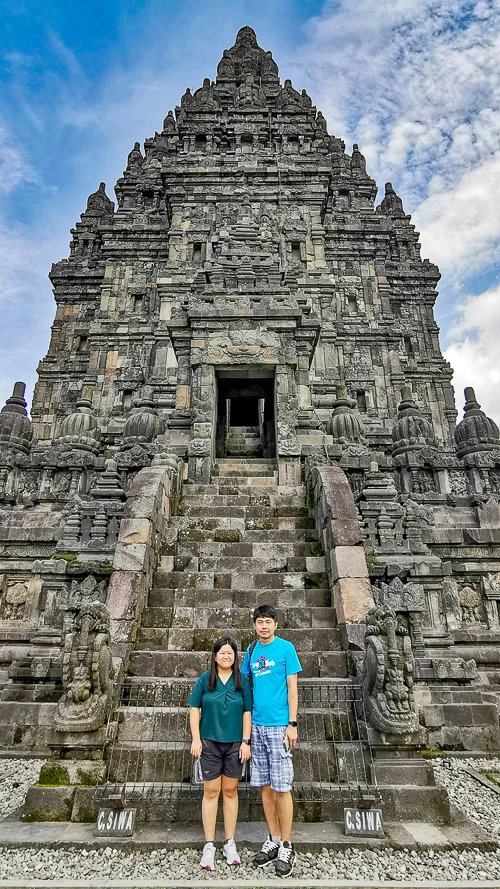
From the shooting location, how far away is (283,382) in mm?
12945

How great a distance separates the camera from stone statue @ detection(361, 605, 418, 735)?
209 inches

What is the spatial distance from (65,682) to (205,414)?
7843 millimetres

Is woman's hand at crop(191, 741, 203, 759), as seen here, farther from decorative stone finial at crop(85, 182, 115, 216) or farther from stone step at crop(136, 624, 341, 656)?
decorative stone finial at crop(85, 182, 115, 216)

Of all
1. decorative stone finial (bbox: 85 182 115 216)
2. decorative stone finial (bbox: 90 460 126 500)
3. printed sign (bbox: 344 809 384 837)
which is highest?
decorative stone finial (bbox: 85 182 115 216)

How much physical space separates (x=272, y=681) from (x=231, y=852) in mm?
1285

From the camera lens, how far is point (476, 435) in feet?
62.7

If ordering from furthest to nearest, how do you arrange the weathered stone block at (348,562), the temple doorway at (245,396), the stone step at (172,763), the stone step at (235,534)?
the temple doorway at (245,396) < the stone step at (235,534) < the weathered stone block at (348,562) < the stone step at (172,763)

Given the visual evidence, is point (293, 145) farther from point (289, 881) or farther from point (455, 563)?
point (289, 881)

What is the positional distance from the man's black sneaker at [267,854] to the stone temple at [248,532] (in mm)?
859

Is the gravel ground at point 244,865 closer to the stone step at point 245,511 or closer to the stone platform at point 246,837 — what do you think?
the stone platform at point 246,837

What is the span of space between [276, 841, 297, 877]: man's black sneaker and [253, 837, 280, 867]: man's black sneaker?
104 millimetres

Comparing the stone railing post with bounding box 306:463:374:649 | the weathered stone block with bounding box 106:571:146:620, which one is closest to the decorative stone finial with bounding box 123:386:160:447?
the stone railing post with bounding box 306:463:374:649

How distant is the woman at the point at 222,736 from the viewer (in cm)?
420

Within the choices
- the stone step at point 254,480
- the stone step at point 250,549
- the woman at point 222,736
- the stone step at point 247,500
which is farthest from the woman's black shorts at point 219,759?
the stone step at point 254,480
